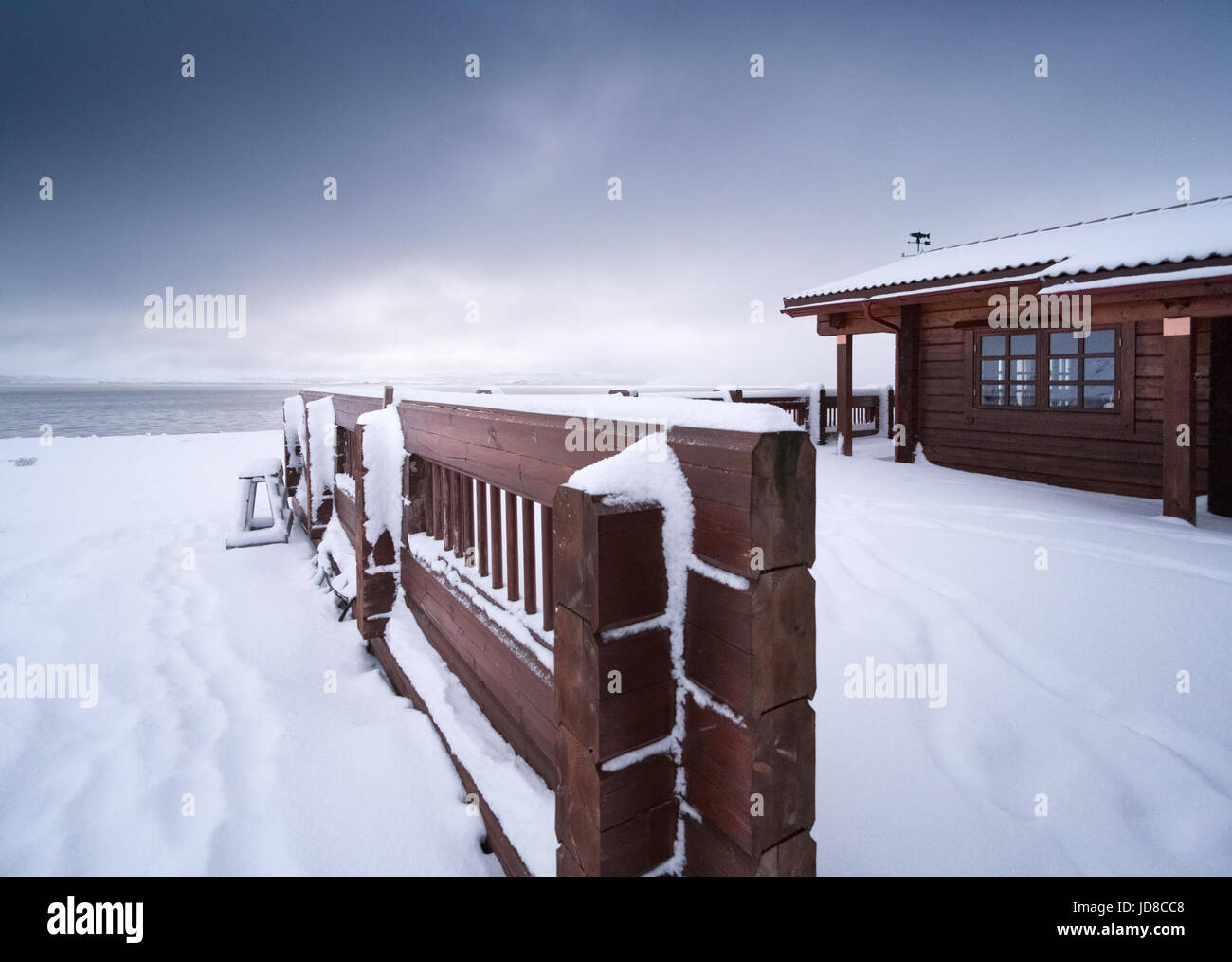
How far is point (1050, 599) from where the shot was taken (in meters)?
3.60

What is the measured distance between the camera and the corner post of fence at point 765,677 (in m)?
1.36

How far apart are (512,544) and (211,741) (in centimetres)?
205

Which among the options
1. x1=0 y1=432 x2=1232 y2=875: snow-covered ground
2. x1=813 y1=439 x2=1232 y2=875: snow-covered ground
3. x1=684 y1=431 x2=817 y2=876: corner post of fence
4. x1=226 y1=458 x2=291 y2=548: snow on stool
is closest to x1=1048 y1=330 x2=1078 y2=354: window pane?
x1=0 y1=432 x2=1232 y2=875: snow-covered ground

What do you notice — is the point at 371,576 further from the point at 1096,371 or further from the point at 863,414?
the point at 863,414

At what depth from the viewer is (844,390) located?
10219 mm

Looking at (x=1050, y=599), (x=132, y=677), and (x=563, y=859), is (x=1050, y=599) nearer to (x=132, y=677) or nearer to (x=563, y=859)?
(x=563, y=859)

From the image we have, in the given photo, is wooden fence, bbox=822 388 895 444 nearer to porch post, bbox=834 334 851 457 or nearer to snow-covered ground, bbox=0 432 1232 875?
porch post, bbox=834 334 851 457

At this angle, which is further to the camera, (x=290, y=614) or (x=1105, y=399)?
(x=1105, y=399)

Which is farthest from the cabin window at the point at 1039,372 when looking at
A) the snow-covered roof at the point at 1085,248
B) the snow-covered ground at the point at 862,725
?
the snow-covered ground at the point at 862,725

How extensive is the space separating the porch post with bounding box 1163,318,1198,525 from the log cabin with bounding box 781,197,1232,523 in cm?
1

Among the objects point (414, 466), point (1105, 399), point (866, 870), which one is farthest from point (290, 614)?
point (1105, 399)
